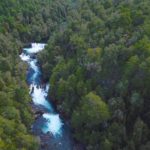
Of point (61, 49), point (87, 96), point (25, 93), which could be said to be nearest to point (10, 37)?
point (61, 49)

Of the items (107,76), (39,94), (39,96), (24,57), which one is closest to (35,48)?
(24,57)

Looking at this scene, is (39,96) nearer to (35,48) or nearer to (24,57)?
(24,57)

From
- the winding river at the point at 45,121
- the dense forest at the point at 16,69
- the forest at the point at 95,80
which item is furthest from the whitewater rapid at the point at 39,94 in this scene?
the dense forest at the point at 16,69

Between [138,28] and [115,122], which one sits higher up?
[138,28]

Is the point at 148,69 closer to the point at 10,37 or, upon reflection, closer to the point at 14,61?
the point at 14,61

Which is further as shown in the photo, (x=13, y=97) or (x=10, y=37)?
(x=10, y=37)

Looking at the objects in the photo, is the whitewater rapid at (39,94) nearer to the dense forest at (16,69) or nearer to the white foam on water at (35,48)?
the white foam on water at (35,48)

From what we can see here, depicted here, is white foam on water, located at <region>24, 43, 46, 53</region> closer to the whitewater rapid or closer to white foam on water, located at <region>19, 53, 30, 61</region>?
the whitewater rapid

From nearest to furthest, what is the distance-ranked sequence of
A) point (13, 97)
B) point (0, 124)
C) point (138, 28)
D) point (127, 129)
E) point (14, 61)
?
point (0, 124) → point (127, 129) → point (13, 97) → point (138, 28) → point (14, 61)
